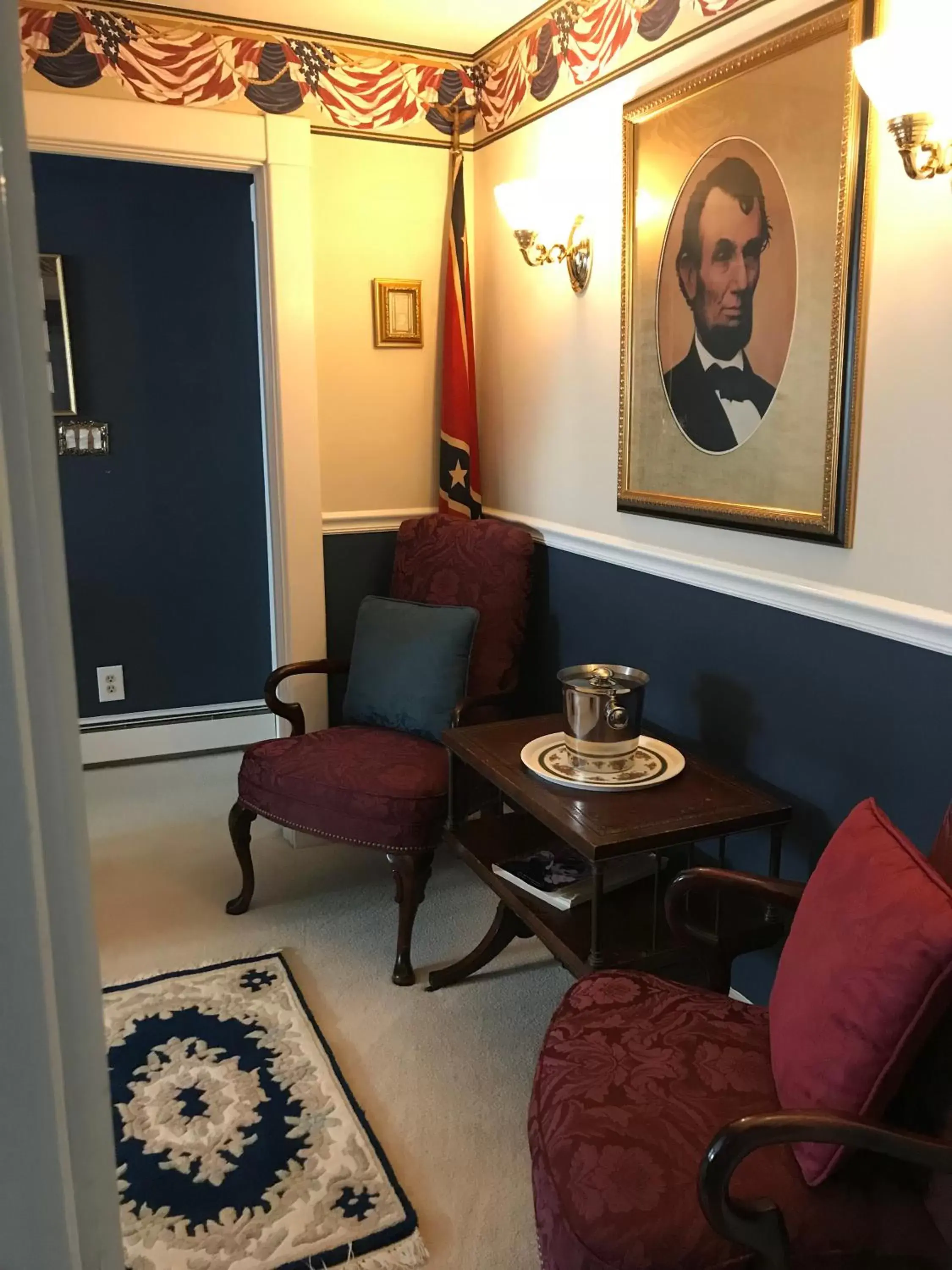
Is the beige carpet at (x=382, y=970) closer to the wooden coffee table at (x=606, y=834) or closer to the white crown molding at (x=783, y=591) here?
the wooden coffee table at (x=606, y=834)

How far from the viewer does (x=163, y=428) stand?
3992mm

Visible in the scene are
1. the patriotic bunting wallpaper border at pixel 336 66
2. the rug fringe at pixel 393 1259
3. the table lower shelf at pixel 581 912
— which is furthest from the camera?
the patriotic bunting wallpaper border at pixel 336 66

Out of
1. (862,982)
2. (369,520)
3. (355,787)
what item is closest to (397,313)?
(369,520)

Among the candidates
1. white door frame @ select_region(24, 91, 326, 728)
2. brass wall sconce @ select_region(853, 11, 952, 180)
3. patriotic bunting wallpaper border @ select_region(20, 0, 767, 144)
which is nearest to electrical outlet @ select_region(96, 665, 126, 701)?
white door frame @ select_region(24, 91, 326, 728)

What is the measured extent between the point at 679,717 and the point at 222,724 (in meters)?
2.34

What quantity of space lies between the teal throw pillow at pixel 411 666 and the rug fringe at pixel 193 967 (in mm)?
683

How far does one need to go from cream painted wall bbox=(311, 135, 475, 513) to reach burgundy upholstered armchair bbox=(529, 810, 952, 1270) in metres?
2.12

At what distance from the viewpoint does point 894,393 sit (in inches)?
71.8

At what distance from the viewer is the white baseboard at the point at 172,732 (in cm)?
407

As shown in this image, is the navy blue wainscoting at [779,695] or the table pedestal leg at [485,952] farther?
the table pedestal leg at [485,952]

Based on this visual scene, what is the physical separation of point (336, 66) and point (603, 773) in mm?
2236

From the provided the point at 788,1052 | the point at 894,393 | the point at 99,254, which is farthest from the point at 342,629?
the point at 788,1052

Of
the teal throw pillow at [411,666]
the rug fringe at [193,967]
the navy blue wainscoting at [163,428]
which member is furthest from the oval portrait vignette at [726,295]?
the navy blue wainscoting at [163,428]

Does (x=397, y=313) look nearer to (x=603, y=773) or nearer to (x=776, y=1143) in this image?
(x=603, y=773)
